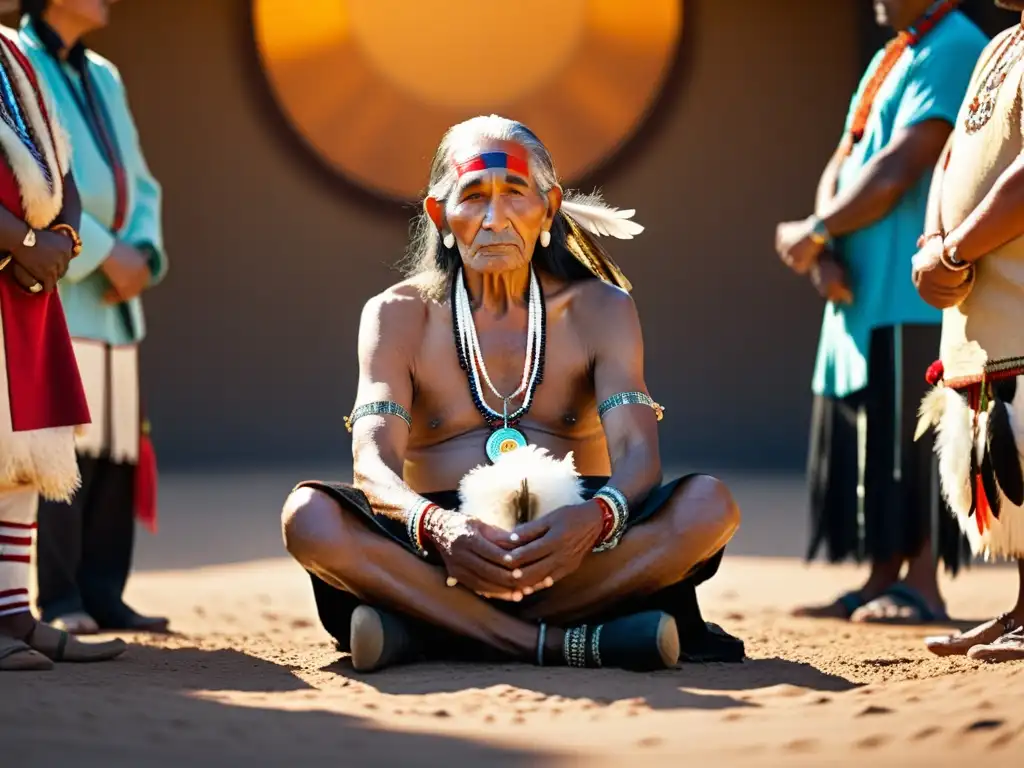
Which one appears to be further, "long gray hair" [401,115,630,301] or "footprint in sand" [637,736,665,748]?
"long gray hair" [401,115,630,301]

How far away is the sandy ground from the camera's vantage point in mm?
2592

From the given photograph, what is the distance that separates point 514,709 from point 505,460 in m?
0.75

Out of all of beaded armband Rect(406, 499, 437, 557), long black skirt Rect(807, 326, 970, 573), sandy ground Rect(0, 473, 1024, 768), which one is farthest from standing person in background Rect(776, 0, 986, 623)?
beaded armband Rect(406, 499, 437, 557)

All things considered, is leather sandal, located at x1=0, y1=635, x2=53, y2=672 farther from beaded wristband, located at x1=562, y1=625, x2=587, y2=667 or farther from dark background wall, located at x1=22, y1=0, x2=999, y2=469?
dark background wall, located at x1=22, y1=0, x2=999, y2=469

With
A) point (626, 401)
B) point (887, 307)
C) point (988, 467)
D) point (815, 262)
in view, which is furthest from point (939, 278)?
point (815, 262)

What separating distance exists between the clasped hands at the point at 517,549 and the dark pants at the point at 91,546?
183 cm

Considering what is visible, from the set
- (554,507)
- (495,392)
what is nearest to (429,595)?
(554,507)

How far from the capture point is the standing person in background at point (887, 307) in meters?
4.99

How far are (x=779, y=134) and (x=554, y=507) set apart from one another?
6.56 meters

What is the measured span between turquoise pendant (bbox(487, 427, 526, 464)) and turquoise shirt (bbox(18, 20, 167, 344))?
1.67 metres

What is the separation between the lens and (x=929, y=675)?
357cm

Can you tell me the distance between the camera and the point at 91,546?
16.9ft

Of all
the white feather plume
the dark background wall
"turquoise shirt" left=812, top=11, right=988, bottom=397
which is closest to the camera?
the white feather plume

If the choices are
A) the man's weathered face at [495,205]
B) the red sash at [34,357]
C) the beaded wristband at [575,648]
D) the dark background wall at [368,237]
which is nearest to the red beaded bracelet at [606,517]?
the beaded wristband at [575,648]
